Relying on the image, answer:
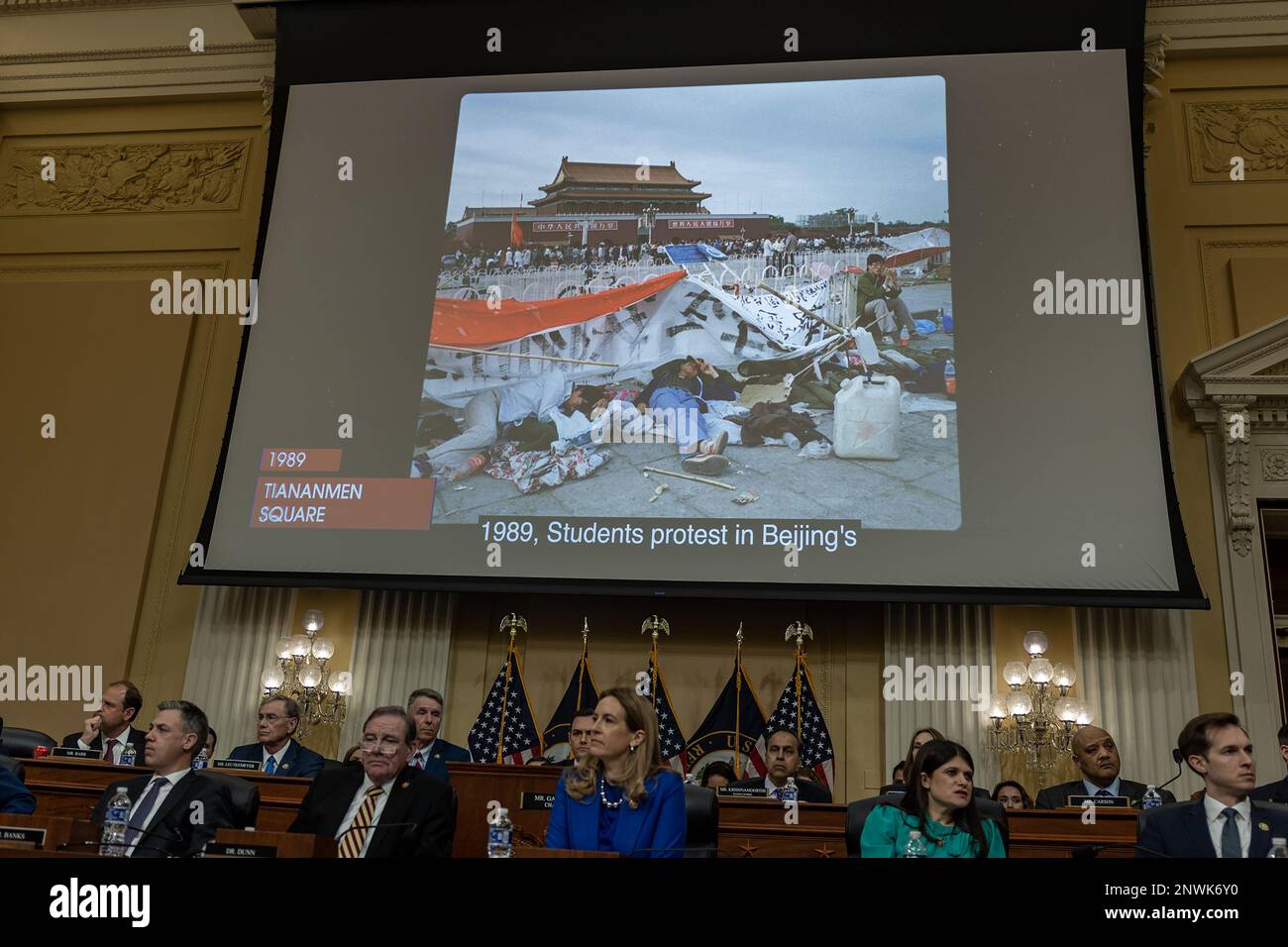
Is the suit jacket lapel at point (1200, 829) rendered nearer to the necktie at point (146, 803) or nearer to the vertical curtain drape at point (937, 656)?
the necktie at point (146, 803)

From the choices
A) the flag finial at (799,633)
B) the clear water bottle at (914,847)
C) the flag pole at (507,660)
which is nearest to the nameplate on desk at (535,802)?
the clear water bottle at (914,847)

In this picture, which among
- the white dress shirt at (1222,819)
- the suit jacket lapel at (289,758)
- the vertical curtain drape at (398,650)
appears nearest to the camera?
the white dress shirt at (1222,819)

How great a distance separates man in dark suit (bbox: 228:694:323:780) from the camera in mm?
5230

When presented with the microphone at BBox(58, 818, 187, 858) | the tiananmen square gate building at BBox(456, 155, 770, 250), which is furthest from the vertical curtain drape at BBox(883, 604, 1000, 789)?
the microphone at BBox(58, 818, 187, 858)

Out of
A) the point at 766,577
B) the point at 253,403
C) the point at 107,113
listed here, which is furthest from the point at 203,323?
the point at 766,577

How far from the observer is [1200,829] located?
3133 mm

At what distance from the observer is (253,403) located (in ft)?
24.9

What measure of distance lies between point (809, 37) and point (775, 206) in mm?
1216

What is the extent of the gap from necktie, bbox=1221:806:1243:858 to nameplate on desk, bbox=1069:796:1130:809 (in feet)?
5.61

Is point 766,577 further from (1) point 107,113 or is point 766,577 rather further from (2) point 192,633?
(1) point 107,113

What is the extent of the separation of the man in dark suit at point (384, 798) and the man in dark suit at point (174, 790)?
278 mm

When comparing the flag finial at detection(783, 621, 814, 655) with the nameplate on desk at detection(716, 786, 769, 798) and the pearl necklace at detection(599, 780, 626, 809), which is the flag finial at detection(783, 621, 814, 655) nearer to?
the nameplate on desk at detection(716, 786, 769, 798)

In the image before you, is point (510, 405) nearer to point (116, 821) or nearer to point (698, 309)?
point (698, 309)

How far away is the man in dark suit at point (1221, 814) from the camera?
3100mm
